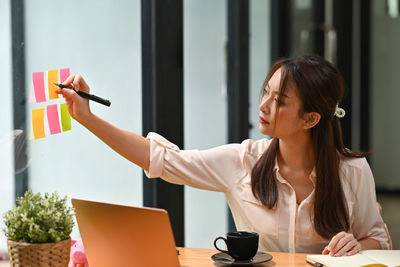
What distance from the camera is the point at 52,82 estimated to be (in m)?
1.43

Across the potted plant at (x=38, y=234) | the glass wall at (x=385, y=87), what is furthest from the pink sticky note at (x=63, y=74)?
the glass wall at (x=385, y=87)

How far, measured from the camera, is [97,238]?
1.25 metres

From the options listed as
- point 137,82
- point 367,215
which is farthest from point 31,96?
point 367,215

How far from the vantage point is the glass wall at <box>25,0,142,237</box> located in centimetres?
158

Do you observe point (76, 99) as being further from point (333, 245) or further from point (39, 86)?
point (333, 245)

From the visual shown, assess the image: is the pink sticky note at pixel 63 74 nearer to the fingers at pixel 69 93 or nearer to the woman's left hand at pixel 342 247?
the fingers at pixel 69 93

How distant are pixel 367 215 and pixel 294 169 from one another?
0.91 ft

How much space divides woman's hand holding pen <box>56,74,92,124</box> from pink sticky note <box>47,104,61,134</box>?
0.04m

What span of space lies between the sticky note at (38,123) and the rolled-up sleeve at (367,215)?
1.03 m

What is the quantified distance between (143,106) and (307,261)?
95 cm

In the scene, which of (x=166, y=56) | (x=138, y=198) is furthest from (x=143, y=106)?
(x=138, y=198)

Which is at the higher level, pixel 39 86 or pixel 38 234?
pixel 39 86

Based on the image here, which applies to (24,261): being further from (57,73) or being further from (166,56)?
(166,56)

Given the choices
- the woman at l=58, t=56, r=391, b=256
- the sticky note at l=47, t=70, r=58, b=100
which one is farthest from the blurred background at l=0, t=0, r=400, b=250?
the woman at l=58, t=56, r=391, b=256
